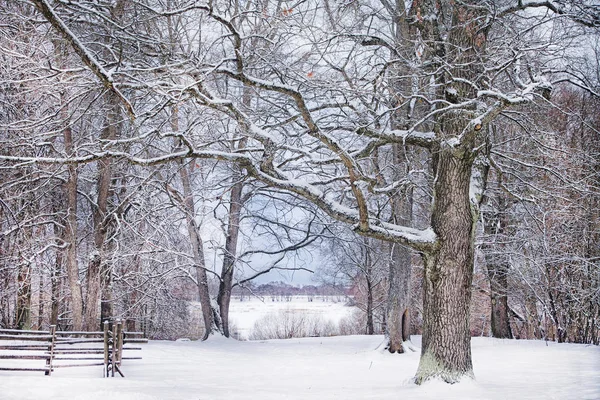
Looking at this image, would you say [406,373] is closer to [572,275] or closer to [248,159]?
[248,159]

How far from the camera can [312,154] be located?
1069cm

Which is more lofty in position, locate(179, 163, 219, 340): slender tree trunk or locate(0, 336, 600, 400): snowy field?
locate(179, 163, 219, 340): slender tree trunk

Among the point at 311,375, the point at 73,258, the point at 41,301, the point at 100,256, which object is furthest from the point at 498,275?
the point at 41,301

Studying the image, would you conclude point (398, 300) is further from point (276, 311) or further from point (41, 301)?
point (276, 311)

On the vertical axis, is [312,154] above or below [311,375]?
above

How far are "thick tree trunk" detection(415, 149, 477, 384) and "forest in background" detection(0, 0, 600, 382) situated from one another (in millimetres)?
31

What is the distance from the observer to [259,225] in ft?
63.7

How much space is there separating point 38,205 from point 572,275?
686 inches

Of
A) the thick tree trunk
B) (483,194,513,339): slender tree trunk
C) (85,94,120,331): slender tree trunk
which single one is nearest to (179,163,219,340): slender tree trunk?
(85,94,120,331): slender tree trunk

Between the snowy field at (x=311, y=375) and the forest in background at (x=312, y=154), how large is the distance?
1048 mm

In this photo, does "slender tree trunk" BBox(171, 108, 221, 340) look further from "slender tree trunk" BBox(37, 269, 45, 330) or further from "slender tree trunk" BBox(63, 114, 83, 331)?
"slender tree trunk" BBox(37, 269, 45, 330)

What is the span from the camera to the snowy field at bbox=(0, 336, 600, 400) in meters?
7.60

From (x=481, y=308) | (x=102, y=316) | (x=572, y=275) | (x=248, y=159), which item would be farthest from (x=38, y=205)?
(x=481, y=308)

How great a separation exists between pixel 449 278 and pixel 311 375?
4.31 meters
